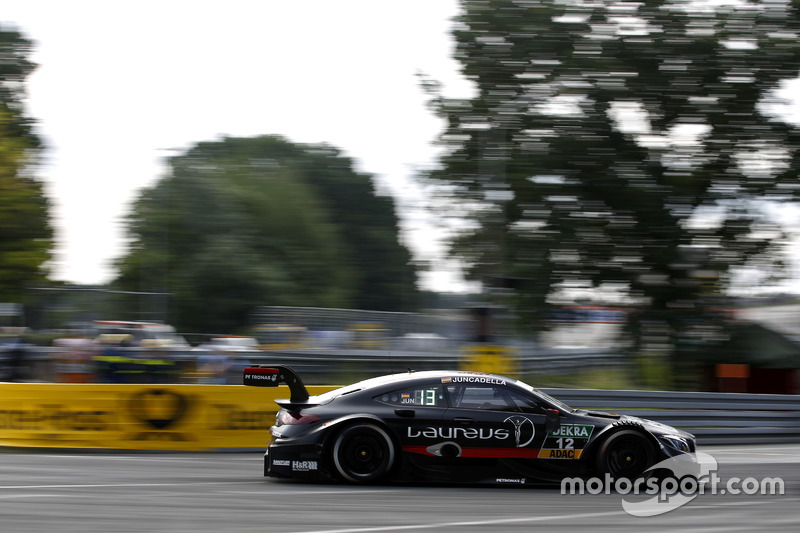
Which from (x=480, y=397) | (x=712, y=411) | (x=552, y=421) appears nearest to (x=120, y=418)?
(x=480, y=397)

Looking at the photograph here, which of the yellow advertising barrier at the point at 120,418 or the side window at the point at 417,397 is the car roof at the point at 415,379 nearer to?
the side window at the point at 417,397

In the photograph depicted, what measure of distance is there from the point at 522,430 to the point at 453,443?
2.29ft

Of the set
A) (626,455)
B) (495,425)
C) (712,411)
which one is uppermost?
(495,425)

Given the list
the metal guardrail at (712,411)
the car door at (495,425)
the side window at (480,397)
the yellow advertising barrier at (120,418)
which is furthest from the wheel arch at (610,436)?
the yellow advertising barrier at (120,418)

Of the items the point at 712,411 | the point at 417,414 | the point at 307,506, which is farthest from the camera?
the point at 712,411

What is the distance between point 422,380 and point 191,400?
13.8ft

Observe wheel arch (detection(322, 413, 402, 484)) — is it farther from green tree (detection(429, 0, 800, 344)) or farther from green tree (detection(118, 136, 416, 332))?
green tree (detection(118, 136, 416, 332))

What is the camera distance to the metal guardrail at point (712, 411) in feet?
44.7

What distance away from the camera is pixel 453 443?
880cm

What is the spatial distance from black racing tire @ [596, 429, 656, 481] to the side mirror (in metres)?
0.49

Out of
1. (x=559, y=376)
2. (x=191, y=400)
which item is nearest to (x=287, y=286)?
(x=559, y=376)

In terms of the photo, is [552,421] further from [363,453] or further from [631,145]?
[631,145]

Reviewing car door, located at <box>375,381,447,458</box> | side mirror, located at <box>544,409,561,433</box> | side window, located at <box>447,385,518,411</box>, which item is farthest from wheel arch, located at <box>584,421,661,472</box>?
car door, located at <box>375,381,447,458</box>

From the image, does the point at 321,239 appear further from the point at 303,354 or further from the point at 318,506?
the point at 318,506
